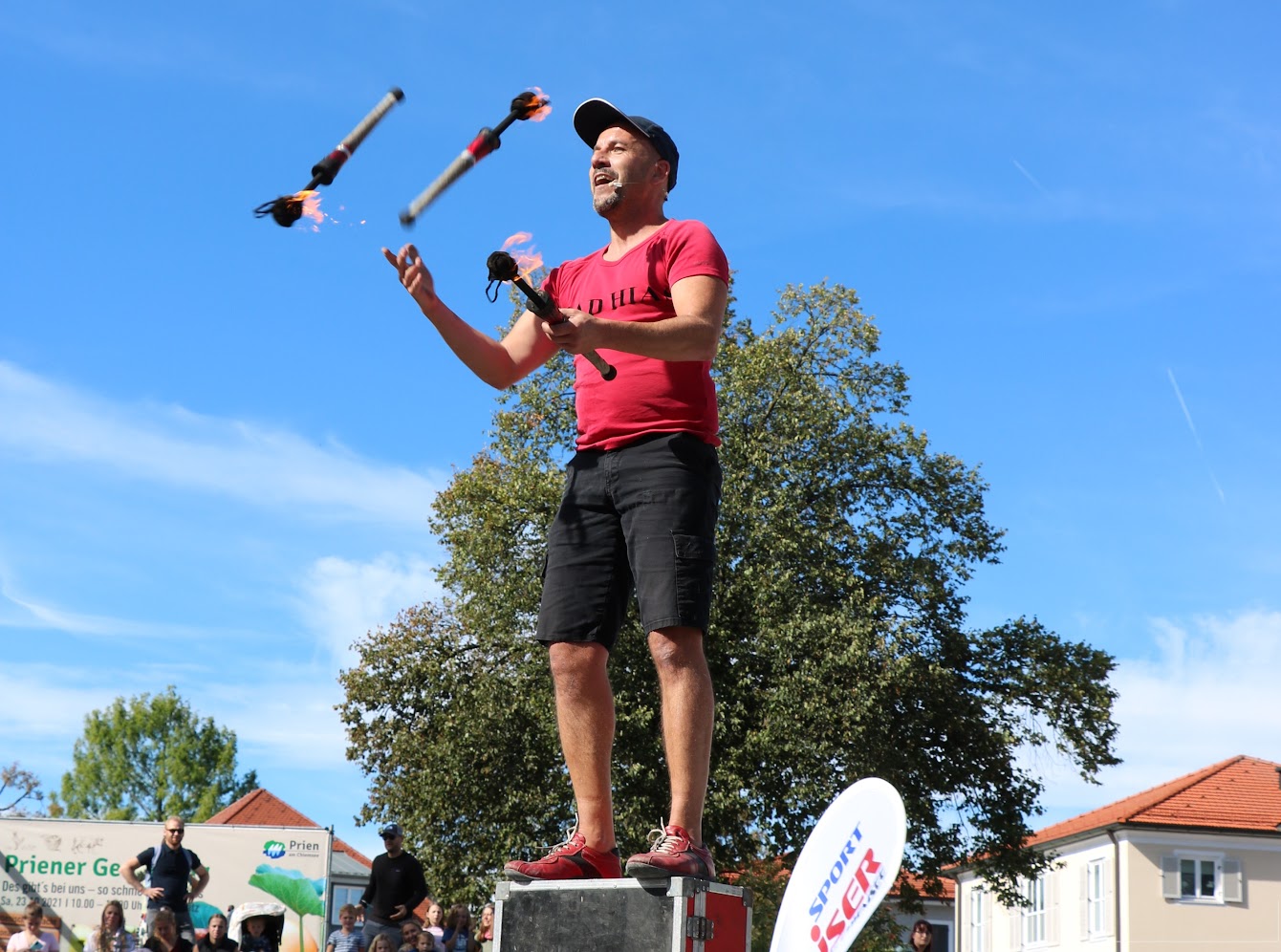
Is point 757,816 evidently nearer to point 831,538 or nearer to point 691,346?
point 831,538

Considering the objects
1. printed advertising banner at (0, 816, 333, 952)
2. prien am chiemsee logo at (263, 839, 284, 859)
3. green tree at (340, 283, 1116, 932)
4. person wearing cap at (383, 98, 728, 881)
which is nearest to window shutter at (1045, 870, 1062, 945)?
green tree at (340, 283, 1116, 932)

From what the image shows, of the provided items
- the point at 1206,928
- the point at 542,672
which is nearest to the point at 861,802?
the point at 542,672

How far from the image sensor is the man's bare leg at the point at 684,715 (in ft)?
14.8

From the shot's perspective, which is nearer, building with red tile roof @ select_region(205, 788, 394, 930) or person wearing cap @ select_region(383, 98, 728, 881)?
person wearing cap @ select_region(383, 98, 728, 881)

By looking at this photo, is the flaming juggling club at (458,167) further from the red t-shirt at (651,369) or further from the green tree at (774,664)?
the green tree at (774,664)

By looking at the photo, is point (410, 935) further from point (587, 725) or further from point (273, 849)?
point (273, 849)

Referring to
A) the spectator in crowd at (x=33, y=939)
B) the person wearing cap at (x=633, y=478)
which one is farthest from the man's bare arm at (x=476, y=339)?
the spectator in crowd at (x=33, y=939)

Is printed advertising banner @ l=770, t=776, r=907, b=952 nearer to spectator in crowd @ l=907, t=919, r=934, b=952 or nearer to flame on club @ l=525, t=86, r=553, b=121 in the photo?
flame on club @ l=525, t=86, r=553, b=121

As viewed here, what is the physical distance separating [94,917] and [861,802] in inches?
699

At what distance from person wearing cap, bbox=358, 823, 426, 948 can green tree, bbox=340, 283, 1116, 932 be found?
10.8 m

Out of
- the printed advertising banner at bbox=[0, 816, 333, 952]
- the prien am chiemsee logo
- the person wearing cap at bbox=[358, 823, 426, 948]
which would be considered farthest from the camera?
the prien am chiemsee logo

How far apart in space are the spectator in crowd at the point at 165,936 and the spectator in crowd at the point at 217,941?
3.07ft

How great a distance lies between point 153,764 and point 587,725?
6110 cm

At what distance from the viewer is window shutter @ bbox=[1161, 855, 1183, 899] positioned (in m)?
42.9
